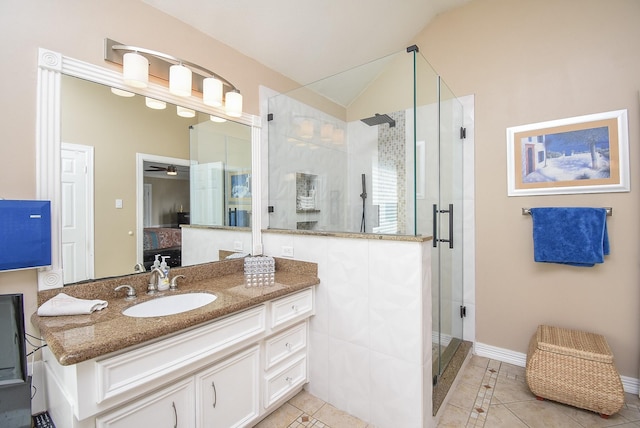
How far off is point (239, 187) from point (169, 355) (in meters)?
1.26

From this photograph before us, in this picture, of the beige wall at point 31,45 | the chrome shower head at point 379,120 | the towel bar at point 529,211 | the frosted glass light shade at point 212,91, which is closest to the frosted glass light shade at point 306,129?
the chrome shower head at point 379,120

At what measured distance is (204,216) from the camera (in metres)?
1.94

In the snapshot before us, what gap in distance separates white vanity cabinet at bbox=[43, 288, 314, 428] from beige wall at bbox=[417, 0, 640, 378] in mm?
1667

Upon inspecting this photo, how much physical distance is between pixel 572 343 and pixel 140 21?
3.21m

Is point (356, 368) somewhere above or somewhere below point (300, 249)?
below

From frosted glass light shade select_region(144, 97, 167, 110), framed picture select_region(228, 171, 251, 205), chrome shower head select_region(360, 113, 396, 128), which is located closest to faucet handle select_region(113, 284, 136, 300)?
framed picture select_region(228, 171, 251, 205)

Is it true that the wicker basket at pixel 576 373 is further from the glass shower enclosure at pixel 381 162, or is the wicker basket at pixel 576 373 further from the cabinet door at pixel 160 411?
the cabinet door at pixel 160 411

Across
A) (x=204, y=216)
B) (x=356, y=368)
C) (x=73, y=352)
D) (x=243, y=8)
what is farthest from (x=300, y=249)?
(x=243, y=8)

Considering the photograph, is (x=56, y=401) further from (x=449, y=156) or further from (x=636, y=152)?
(x=636, y=152)

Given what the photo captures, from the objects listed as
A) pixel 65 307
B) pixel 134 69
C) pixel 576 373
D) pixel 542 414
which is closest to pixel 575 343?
pixel 576 373

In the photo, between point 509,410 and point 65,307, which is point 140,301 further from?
point 509,410

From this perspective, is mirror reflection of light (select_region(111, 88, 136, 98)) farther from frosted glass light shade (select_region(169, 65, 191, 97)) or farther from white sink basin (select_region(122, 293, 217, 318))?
white sink basin (select_region(122, 293, 217, 318))

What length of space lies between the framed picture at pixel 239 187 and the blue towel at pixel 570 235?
214 cm

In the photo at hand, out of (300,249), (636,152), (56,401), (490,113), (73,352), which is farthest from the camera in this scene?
(490,113)
